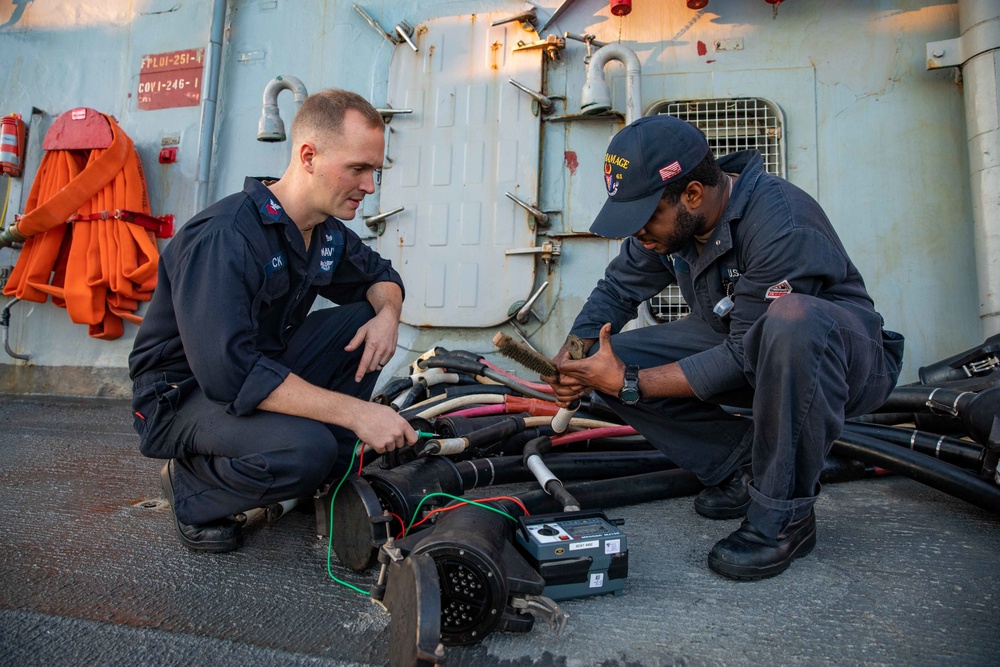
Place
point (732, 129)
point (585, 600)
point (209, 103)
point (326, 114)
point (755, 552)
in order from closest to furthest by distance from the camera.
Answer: point (585, 600)
point (755, 552)
point (326, 114)
point (732, 129)
point (209, 103)

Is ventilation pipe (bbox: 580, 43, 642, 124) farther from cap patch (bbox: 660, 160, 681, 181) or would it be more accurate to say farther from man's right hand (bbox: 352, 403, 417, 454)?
man's right hand (bbox: 352, 403, 417, 454)

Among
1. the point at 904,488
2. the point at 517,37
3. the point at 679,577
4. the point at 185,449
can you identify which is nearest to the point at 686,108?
the point at 517,37

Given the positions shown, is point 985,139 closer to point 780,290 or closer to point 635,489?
point 780,290

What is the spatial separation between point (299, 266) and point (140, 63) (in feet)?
13.9

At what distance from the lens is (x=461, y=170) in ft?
13.9

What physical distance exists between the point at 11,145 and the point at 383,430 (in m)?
5.20

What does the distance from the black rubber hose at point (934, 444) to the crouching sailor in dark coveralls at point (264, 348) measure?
5.82ft

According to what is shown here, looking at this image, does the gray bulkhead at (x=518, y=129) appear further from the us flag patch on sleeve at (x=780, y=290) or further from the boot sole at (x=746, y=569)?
the boot sole at (x=746, y=569)

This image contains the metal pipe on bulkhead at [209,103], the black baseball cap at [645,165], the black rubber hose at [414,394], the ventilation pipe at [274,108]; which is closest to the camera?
the black baseball cap at [645,165]

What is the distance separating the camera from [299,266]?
6.31 ft

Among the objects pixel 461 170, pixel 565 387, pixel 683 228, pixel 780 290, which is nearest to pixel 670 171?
pixel 683 228

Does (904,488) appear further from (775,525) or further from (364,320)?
(364,320)

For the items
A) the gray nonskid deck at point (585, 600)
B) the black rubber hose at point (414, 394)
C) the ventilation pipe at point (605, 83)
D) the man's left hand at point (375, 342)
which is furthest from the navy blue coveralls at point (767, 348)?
the ventilation pipe at point (605, 83)

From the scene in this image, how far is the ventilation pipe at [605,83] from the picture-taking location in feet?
12.6
